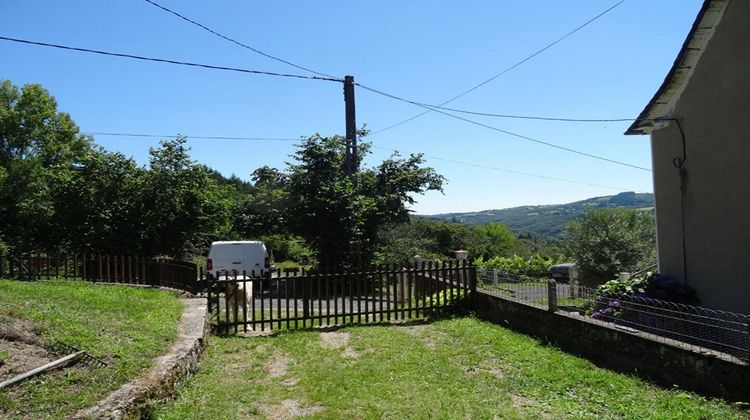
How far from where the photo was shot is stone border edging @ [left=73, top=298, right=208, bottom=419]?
13.2 feet

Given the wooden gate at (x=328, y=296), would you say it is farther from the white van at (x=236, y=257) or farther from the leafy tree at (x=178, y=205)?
the leafy tree at (x=178, y=205)

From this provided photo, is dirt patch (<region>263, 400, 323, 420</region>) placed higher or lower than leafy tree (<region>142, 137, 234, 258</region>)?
lower

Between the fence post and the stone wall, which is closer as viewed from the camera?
the stone wall

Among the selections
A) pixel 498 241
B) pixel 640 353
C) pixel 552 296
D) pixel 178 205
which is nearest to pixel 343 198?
pixel 178 205

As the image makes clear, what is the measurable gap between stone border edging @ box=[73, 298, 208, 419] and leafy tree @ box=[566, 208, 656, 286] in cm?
1713

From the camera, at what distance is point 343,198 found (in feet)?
56.2

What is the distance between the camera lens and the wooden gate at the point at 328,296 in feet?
31.4

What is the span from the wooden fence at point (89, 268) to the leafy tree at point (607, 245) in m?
Answer: 16.1

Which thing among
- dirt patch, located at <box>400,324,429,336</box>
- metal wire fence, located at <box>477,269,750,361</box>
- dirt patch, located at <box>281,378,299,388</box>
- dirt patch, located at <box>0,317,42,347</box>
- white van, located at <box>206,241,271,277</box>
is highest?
white van, located at <box>206,241,271,277</box>

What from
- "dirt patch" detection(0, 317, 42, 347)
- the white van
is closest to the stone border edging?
"dirt patch" detection(0, 317, 42, 347)

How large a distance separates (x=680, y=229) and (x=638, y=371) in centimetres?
376

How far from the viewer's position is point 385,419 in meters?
4.73

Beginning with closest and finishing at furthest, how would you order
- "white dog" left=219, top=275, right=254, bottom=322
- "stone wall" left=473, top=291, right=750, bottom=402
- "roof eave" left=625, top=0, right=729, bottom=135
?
"stone wall" left=473, top=291, right=750, bottom=402, "roof eave" left=625, top=0, right=729, bottom=135, "white dog" left=219, top=275, right=254, bottom=322

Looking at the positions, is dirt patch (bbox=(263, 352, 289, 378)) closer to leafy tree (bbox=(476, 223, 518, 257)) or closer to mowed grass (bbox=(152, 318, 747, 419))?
mowed grass (bbox=(152, 318, 747, 419))
